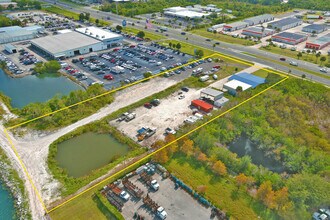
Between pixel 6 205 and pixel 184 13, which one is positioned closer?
pixel 6 205

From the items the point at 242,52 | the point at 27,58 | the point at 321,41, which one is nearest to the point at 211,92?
the point at 242,52

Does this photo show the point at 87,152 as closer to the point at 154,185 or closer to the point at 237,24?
the point at 154,185

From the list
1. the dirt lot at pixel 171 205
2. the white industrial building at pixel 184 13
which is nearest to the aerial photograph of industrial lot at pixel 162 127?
the dirt lot at pixel 171 205

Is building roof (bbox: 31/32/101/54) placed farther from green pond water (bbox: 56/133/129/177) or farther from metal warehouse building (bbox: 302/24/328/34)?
metal warehouse building (bbox: 302/24/328/34)

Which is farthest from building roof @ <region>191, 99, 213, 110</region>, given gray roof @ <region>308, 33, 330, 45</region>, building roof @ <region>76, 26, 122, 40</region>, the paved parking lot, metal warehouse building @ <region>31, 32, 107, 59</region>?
gray roof @ <region>308, 33, 330, 45</region>

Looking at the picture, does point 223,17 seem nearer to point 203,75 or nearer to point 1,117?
Answer: point 203,75

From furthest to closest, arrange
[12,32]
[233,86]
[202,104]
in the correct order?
[12,32], [233,86], [202,104]

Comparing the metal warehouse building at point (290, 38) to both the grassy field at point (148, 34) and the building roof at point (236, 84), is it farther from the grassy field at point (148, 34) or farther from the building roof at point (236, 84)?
the building roof at point (236, 84)
